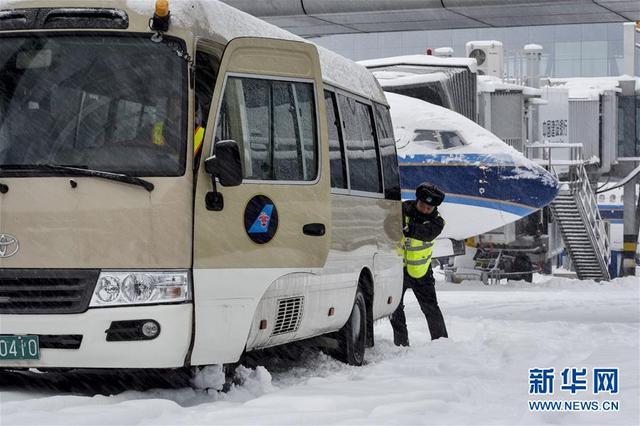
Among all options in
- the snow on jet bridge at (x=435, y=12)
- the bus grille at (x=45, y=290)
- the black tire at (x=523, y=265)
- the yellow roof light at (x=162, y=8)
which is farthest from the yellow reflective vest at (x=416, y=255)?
the black tire at (x=523, y=265)

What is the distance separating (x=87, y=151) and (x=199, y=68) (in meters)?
0.96

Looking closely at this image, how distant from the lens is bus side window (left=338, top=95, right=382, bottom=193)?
11.0m

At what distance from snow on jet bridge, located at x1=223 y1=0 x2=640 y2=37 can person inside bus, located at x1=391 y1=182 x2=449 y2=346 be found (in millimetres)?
8400

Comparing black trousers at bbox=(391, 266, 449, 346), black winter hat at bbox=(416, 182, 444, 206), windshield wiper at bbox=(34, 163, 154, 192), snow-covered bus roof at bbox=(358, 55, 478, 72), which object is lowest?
black trousers at bbox=(391, 266, 449, 346)

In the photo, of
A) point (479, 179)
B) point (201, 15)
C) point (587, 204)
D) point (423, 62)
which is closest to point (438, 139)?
point (479, 179)

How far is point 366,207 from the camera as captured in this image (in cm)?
1141

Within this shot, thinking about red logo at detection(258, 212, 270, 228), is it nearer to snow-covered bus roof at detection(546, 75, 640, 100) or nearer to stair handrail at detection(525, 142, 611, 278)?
stair handrail at detection(525, 142, 611, 278)

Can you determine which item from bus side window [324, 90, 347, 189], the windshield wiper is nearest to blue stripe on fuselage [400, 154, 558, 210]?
bus side window [324, 90, 347, 189]

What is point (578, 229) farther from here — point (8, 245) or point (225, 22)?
point (8, 245)

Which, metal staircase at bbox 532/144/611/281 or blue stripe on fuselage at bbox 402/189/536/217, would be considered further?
metal staircase at bbox 532/144/611/281

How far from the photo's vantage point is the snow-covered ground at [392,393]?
7.25 meters

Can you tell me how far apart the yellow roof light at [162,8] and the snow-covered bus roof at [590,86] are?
46.9 metres

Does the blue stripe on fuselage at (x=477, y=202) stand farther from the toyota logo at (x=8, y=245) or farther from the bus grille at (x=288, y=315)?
the toyota logo at (x=8, y=245)

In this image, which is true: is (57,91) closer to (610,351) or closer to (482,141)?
(610,351)
